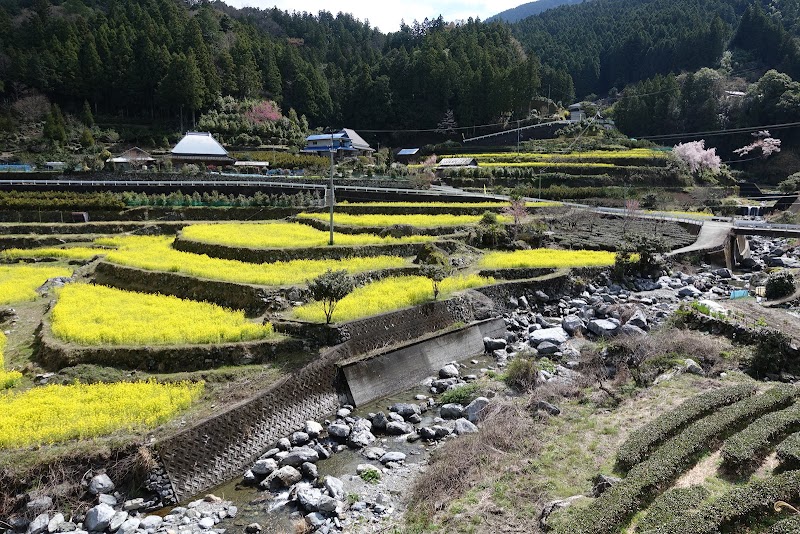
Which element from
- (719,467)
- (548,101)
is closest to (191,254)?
(719,467)

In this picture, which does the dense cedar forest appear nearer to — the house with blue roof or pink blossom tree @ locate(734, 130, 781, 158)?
pink blossom tree @ locate(734, 130, 781, 158)

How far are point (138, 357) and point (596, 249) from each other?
25.6 metres

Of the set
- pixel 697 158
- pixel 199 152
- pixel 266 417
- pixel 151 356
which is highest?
pixel 199 152

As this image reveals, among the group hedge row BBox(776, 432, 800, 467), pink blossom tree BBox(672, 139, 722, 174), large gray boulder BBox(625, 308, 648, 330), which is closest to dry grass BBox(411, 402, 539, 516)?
hedge row BBox(776, 432, 800, 467)

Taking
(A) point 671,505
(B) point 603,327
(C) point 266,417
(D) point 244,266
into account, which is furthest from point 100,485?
(B) point 603,327

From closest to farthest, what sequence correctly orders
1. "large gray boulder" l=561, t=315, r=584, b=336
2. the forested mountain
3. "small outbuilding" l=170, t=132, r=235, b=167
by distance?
"large gray boulder" l=561, t=315, r=584, b=336
"small outbuilding" l=170, t=132, r=235, b=167
the forested mountain

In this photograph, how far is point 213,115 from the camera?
237ft

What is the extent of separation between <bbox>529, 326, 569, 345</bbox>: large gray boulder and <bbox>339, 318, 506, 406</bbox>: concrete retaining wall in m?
1.65

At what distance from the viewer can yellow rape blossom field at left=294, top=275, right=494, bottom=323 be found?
53.8ft

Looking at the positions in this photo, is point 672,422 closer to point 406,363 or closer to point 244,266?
point 406,363

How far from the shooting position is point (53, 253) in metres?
29.1

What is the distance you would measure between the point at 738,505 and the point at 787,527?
752 millimetres

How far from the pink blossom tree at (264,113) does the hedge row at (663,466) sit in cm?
7065

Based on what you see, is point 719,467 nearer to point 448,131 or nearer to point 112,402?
point 112,402
